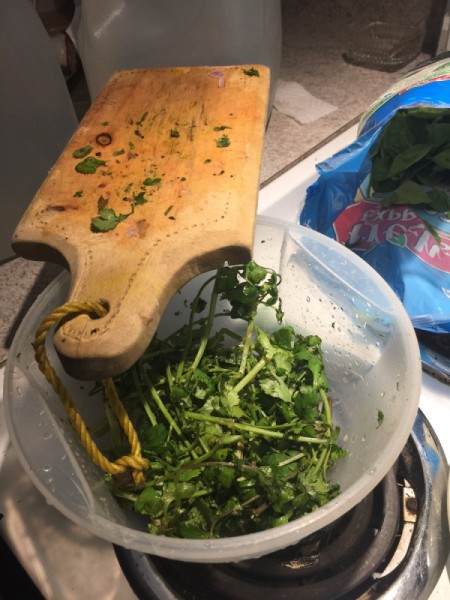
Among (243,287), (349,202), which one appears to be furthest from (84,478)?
(349,202)

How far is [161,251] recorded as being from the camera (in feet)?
1.23

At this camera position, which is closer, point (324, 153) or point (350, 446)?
point (350, 446)

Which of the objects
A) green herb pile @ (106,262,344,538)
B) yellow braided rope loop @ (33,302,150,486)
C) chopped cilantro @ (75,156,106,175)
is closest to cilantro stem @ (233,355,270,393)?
green herb pile @ (106,262,344,538)

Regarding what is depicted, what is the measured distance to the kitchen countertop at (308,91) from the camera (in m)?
0.69

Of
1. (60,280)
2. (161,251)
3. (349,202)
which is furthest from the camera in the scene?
(349,202)

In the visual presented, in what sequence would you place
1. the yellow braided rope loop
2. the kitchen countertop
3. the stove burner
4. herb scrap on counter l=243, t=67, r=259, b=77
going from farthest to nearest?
the kitchen countertop < herb scrap on counter l=243, t=67, r=259, b=77 < the stove burner < the yellow braided rope loop

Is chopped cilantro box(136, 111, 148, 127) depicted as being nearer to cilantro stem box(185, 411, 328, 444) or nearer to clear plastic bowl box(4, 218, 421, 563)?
clear plastic bowl box(4, 218, 421, 563)

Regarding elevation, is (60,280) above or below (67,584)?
above

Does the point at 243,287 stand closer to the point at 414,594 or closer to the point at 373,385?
the point at 373,385

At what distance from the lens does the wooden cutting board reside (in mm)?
333

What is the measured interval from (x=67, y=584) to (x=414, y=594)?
0.28 m

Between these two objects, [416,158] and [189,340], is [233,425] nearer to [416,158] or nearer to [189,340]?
[189,340]

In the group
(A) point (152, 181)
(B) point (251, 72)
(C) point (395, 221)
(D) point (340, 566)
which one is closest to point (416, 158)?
(C) point (395, 221)

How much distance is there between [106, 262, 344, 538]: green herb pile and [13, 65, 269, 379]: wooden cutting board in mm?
123
